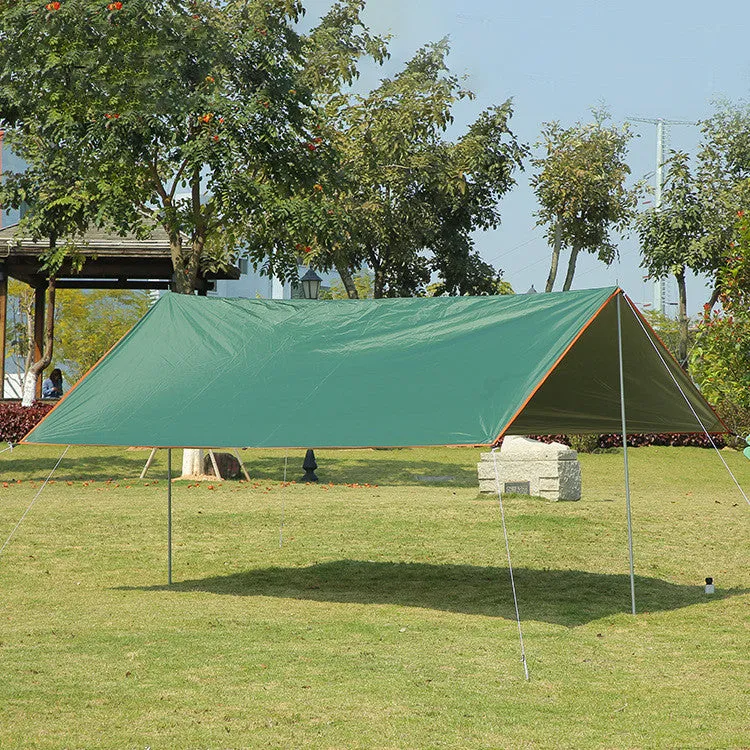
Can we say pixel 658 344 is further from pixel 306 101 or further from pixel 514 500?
pixel 306 101

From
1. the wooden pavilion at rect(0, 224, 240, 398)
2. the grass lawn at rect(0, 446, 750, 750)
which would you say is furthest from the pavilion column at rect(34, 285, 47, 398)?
the grass lawn at rect(0, 446, 750, 750)

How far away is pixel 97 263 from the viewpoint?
91.8 ft

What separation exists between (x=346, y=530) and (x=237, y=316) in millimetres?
4707

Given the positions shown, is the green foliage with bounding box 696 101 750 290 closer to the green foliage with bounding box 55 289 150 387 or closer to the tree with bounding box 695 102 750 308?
the tree with bounding box 695 102 750 308

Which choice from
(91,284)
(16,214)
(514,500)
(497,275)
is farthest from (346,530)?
(16,214)

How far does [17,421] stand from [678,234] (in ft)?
59.9

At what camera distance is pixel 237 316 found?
9.89 m

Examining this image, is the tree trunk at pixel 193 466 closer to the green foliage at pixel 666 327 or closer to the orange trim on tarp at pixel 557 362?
the orange trim on tarp at pixel 557 362

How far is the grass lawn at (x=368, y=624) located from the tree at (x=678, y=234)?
1678 cm

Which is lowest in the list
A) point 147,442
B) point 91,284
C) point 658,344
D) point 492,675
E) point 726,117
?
point 492,675

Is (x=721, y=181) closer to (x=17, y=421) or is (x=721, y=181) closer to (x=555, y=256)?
(x=555, y=256)

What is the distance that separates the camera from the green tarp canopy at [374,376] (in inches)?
326

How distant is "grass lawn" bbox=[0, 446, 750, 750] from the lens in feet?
19.8

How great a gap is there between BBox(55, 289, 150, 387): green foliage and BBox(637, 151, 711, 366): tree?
20816 mm
